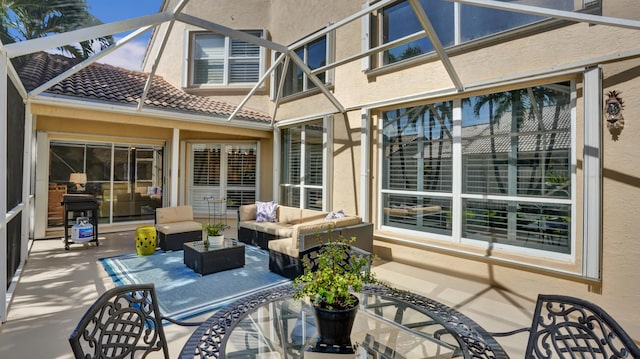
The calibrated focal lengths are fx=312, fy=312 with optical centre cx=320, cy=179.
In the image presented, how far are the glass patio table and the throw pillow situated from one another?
5.04 metres

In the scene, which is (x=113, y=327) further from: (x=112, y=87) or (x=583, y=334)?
(x=112, y=87)

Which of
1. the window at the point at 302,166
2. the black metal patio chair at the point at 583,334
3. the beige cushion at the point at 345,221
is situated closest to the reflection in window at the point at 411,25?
the window at the point at 302,166

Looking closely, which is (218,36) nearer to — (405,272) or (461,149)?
(461,149)

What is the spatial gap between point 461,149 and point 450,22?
7.51ft

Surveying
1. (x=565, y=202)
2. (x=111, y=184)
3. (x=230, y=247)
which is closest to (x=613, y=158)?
(x=565, y=202)

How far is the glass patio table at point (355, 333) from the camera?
1.86m

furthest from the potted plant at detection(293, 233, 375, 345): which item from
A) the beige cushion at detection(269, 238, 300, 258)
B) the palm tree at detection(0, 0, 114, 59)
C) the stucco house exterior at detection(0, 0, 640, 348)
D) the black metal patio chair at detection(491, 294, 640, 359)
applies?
the palm tree at detection(0, 0, 114, 59)

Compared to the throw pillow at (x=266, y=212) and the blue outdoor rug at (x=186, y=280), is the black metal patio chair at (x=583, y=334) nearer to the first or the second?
the blue outdoor rug at (x=186, y=280)

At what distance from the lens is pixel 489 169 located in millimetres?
5051

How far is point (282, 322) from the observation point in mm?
2385

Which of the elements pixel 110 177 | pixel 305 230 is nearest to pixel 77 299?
pixel 305 230

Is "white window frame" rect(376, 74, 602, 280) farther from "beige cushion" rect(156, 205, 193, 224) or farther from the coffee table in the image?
"beige cushion" rect(156, 205, 193, 224)

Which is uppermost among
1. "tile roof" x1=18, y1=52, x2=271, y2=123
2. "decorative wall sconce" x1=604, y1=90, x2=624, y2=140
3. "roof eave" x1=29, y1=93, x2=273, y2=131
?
"tile roof" x1=18, y1=52, x2=271, y2=123

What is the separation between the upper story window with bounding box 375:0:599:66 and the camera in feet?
15.4
